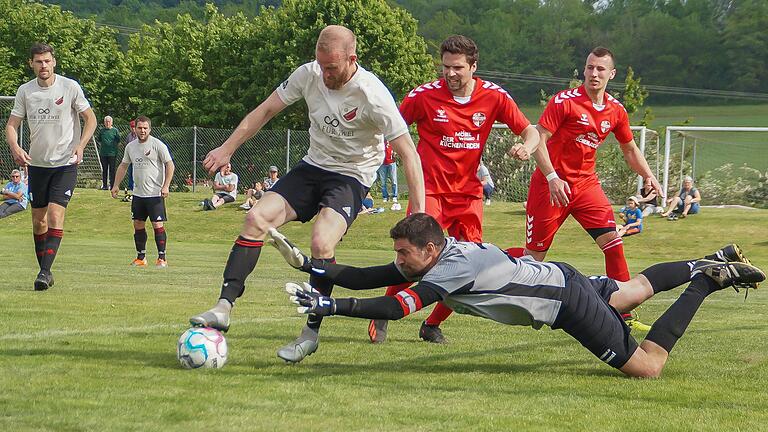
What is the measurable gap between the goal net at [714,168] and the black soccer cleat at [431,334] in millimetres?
23463

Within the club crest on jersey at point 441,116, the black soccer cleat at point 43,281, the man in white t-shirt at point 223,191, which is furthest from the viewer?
the man in white t-shirt at point 223,191

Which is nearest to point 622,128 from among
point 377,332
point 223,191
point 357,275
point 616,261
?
point 616,261

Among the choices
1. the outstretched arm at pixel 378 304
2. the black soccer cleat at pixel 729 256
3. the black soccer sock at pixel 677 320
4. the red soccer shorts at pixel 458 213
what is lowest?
the black soccer sock at pixel 677 320

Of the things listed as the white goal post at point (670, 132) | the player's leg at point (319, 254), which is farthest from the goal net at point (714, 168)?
the player's leg at point (319, 254)

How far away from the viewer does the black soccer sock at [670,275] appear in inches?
304

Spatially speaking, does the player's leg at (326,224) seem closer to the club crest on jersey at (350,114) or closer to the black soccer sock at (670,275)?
the club crest on jersey at (350,114)

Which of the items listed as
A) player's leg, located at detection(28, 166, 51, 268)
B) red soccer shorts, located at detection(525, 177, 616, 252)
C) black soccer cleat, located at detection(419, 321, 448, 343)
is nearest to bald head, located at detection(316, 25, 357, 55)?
black soccer cleat, located at detection(419, 321, 448, 343)

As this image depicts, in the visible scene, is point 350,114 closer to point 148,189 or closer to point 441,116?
point 441,116

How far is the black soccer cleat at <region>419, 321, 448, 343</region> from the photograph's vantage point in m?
8.28

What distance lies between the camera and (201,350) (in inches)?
252

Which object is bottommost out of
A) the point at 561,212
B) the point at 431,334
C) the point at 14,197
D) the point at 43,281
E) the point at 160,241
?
the point at 14,197

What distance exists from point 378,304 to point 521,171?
28.5 metres

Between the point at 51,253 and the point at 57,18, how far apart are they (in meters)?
55.9

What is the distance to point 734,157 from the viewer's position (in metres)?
36.3
